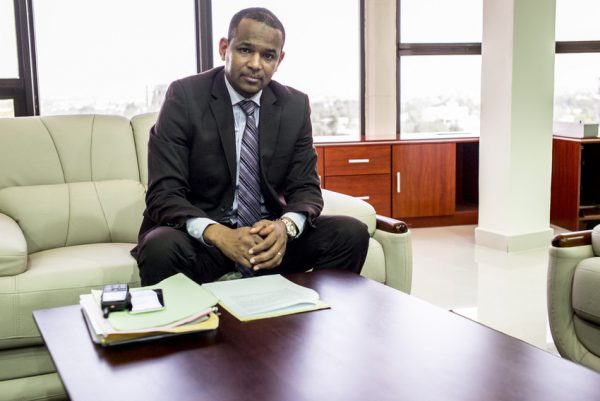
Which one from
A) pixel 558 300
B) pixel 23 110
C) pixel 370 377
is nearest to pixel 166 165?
pixel 370 377

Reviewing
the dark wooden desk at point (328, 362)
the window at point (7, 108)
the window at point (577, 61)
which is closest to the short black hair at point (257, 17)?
the dark wooden desk at point (328, 362)

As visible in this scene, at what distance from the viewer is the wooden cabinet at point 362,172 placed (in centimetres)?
481

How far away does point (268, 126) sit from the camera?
7.83ft

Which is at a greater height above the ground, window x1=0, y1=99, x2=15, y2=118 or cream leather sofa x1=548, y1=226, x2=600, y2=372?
window x1=0, y1=99, x2=15, y2=118

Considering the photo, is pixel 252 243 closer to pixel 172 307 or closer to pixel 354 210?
pixel 172 307

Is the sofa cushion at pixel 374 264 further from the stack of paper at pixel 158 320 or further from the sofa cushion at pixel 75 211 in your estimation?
the stack of paper at pixel 158 320

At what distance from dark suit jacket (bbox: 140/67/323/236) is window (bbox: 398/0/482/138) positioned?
11.3ft

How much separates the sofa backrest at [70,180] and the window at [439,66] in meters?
3.34

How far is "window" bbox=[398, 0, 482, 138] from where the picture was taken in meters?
5.74

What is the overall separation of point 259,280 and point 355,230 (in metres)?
0.49

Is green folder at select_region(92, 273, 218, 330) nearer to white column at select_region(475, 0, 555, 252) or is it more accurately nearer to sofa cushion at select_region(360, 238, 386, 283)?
sofa cushion at select_region(360, 238, 386, 283)

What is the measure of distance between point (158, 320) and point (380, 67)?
14.9 ft

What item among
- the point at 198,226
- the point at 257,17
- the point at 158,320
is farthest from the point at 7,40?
the point at 158,320

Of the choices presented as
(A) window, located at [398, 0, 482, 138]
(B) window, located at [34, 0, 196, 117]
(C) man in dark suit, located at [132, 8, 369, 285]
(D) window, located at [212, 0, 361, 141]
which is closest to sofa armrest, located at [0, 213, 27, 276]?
(C) man in dark suit, located at [132, 8, 369, 285]
